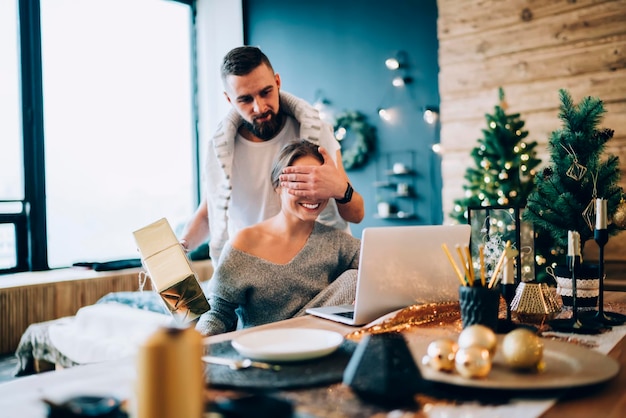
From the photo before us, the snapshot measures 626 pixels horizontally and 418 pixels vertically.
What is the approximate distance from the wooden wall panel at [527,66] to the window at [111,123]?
2.52 meters

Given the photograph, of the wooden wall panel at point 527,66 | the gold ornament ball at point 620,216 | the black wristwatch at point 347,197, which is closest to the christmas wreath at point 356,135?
the wooden wall panel at point 527,66

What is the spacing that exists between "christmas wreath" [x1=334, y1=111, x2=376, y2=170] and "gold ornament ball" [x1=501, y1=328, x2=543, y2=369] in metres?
4.01

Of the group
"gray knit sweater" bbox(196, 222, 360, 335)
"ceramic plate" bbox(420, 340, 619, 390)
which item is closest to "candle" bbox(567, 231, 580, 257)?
"ceramic plate" bbox(420, 340, 619, 390)

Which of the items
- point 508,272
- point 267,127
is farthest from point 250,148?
point 508,272

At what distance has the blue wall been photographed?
449 centimetres

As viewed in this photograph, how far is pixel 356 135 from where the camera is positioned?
493 cm

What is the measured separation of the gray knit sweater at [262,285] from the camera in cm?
154

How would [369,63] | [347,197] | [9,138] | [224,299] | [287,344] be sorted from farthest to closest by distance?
[369,63] → [9,138] → [347,197] → [224,299] → [287,344]

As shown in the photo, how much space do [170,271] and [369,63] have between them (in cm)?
395

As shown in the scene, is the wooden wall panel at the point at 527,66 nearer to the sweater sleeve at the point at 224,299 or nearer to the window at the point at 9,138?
the sweater sleeve at the point at 224,299

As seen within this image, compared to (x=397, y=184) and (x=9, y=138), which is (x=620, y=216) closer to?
(x=397, y=184)

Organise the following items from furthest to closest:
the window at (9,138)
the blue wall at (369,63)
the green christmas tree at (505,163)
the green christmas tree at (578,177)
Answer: the blue wall at (369,63), the window at (9,138), the green christmas tree at (505,163), the green christmas tree at (578,177)

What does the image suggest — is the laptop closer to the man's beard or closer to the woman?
the woman

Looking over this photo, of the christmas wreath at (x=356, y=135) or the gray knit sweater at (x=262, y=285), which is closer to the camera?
the gray knit sweater at (x=262, y=285)
